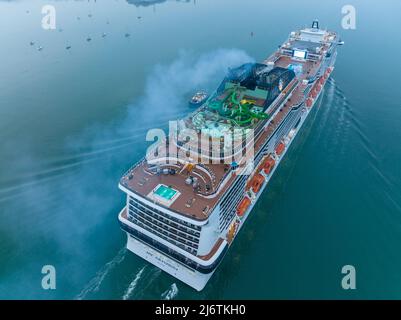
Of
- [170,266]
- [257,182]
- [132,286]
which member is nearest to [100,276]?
[132,286]

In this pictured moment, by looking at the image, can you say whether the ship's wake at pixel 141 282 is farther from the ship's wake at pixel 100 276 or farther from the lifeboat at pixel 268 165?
the lifeboat at pixel 268 165

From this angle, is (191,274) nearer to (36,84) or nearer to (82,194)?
(82,194)

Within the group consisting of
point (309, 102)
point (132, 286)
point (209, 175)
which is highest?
point (309, 102)

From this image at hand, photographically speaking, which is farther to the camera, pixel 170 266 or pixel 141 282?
pixel 141 282

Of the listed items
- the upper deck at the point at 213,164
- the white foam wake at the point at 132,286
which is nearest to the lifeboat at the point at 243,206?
the upper deck at the point at 213,164

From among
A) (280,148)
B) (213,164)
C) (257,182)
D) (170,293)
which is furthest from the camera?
(280,148)

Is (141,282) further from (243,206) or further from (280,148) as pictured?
(280,148)
